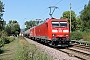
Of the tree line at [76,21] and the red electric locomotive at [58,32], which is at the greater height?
the tree line at [76,21]

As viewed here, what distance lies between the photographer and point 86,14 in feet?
240

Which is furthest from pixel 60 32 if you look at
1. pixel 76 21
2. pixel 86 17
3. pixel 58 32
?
pixel 76 21

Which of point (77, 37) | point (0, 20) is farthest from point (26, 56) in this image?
point (0, 20)

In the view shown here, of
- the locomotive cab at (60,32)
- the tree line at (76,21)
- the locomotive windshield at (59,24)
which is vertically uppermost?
the tree line at (76,21)

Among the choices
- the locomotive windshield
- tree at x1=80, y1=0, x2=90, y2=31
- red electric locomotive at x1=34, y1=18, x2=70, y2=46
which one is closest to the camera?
red electric locomotive at x1=34, y1=18, x2=70, y2=46

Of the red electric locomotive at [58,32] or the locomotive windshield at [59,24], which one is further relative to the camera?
the locomotive windshield at [59,24]

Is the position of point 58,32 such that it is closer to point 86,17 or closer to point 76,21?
point 86,17

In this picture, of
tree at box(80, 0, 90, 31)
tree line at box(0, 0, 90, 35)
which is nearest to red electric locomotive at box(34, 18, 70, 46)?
tree line at box(0, 0, 90, 35)

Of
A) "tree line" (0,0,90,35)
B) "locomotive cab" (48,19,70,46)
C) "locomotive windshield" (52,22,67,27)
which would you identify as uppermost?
"tree line" (0,0,90,35)

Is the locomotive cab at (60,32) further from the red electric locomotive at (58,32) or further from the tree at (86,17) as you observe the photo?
the tree at (86,17)

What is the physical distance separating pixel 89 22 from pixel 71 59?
188 ft

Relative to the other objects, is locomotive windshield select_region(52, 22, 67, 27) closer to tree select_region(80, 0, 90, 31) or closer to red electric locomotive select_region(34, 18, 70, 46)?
red electric locomotive select_region(34, 18, 70, 46)

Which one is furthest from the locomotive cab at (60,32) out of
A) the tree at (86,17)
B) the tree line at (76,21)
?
the tree at (86,17)

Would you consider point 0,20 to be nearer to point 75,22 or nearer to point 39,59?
point 75,22
